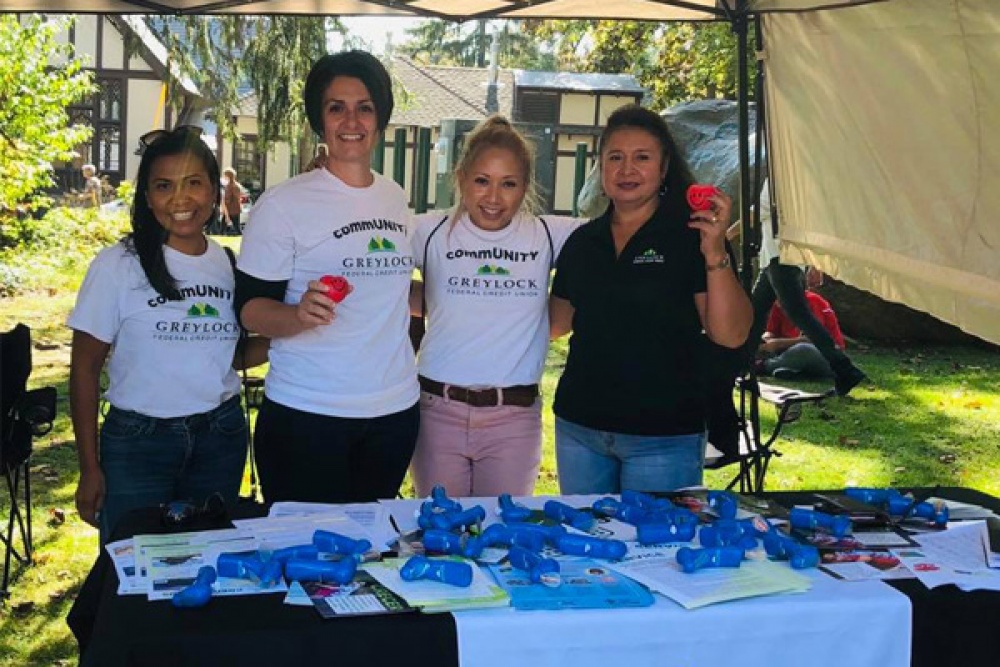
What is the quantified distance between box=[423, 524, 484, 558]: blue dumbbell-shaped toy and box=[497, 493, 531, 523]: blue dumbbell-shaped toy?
0.22 m

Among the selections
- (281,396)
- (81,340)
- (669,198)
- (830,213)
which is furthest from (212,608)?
(830,213)

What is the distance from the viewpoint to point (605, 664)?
215 cm

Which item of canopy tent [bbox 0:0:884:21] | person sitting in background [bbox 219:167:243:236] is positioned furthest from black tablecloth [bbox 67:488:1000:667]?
person sitting in background [bbox 219:167:243:236]

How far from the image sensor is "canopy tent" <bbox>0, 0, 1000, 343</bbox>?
10.9 feet

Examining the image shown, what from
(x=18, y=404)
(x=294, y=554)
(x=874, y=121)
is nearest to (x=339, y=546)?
(x=294, y=554)

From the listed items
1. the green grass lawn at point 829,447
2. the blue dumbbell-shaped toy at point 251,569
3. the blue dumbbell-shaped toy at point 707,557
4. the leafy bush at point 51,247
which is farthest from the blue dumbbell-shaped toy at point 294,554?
the leafy bush at point 51,247

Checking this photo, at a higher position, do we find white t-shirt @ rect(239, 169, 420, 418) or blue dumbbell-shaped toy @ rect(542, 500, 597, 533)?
white t-shirt @ rect(239, 169, 420, 418)

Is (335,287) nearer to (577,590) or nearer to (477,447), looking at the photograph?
(477,447)

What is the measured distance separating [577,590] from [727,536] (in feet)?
1.46

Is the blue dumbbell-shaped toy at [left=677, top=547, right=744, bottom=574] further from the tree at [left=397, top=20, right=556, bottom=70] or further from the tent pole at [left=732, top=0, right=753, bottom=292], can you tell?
the tree at [left=397, top=20, right=556, bottom=70]

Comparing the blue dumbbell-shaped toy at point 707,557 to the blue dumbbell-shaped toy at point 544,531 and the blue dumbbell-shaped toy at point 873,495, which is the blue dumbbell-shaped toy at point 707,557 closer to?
the blue dumbbell-shaped toy at point 544,531

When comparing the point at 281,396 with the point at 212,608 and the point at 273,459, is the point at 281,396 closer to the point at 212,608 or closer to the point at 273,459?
the point at 273,459

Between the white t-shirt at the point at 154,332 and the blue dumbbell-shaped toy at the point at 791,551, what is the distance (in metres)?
1.49

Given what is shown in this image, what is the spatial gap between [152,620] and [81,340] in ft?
4.06
